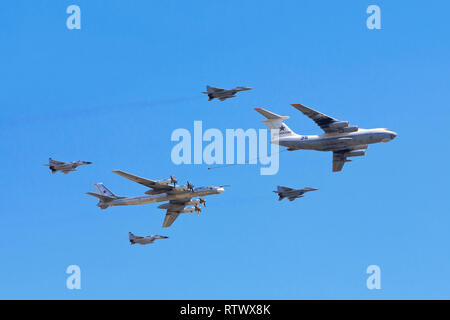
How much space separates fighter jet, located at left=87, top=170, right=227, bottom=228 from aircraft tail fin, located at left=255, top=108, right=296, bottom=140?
9972 millimetres

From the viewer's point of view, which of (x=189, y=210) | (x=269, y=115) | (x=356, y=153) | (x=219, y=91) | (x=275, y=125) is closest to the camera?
(x=219, y=91)

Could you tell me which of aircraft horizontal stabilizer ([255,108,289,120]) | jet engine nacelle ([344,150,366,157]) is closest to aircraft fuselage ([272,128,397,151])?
jet engine nacelle ([344,150,366,157])

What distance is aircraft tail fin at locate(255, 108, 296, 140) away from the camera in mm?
91250

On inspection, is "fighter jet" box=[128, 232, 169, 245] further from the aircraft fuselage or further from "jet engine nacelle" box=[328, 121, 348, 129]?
"jet engine nacelle" box=[328, 121, 348, 129]

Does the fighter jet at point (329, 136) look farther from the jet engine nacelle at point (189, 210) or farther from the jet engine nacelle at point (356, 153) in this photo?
the jet engine nacelle at point (189, 210)

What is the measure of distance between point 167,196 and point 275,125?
582 inches

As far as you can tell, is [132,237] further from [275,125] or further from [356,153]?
[356,153]

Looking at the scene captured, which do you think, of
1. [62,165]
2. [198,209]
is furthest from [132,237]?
[62,165]

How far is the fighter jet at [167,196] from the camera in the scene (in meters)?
87.0

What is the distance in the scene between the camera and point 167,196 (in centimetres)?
8919
